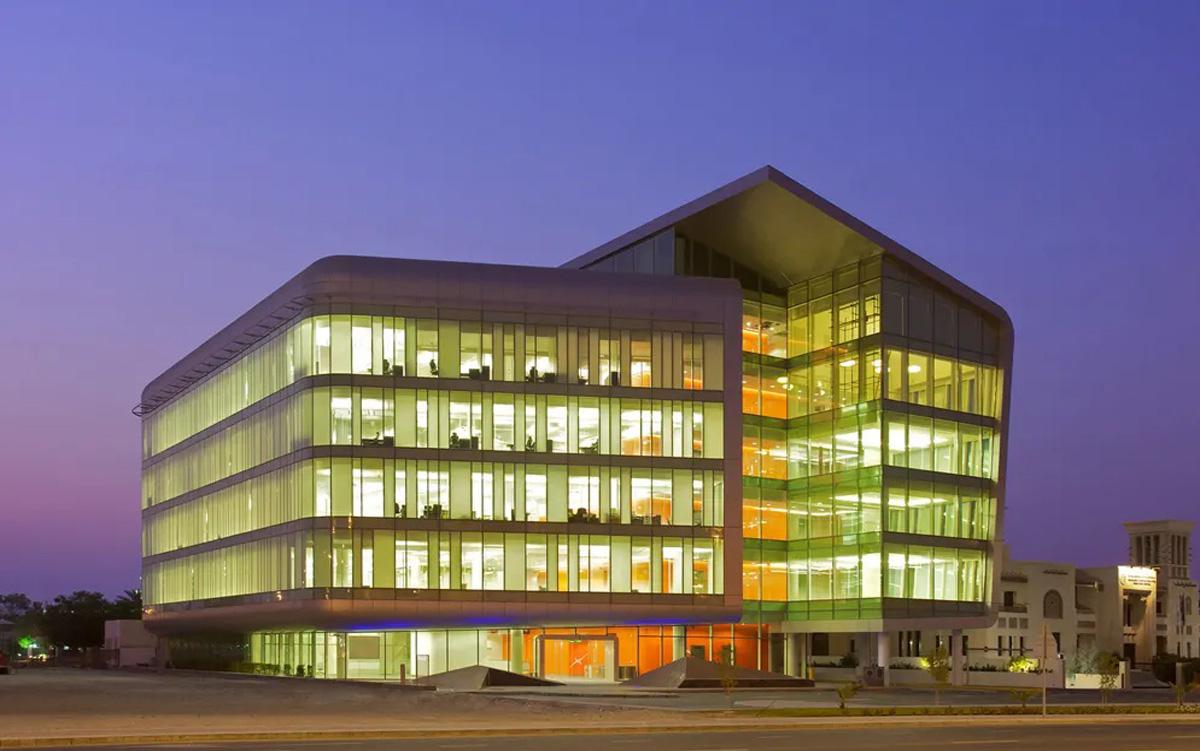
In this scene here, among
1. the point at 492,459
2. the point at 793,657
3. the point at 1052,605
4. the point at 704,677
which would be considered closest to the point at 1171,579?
the point at 1052,605

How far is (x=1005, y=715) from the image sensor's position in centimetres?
4659

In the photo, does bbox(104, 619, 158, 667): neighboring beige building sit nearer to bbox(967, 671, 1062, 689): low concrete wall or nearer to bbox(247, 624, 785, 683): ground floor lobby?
bbox(247, 624, 785, 683): ground floor lobby

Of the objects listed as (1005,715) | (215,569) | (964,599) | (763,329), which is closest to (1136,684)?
(964,599)

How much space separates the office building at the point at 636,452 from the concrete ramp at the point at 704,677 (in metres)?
15.4

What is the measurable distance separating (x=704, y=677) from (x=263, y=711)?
87.2 feet

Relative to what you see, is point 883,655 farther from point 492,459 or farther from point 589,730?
point 589,730

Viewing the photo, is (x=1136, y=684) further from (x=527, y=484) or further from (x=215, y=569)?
(x=215, y=569)

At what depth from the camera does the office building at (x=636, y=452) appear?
8169 centimetres

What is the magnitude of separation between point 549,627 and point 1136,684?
36.5 meters

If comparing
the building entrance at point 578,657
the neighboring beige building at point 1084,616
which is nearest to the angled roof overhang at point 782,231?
the building entrance at point 578,657

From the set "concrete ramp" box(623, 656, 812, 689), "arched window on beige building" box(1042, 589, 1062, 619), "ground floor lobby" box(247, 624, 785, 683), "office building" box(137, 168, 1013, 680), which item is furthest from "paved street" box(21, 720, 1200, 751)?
"arched window on beige building" box(1042, 589, 1062, 619)

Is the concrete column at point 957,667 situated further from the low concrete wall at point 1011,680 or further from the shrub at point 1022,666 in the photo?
the shrub at point 1022,666

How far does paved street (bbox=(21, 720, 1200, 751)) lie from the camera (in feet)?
103

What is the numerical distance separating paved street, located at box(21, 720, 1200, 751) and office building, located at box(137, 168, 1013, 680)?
44442mm
